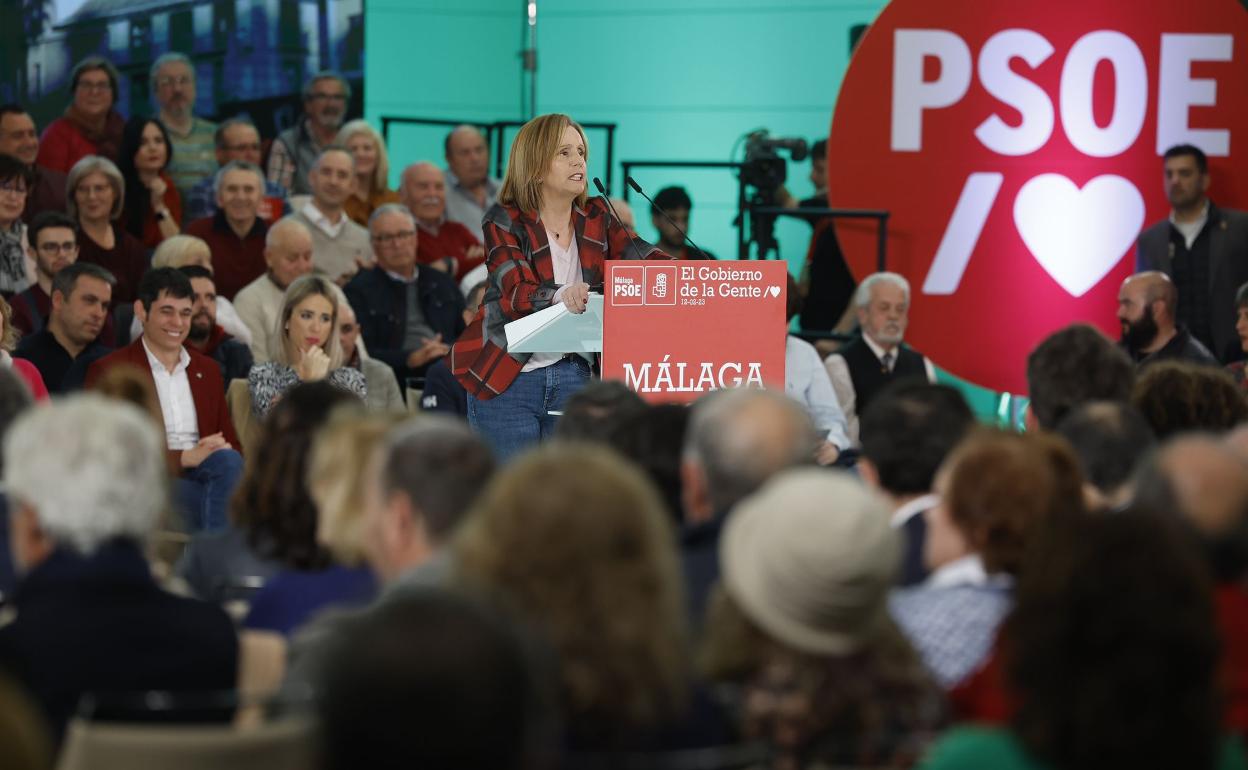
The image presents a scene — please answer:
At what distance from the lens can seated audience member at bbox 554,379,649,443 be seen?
3332 mm

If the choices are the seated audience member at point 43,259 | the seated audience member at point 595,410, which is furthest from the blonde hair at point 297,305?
the seated audience member at point 595,410

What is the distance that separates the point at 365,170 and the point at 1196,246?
3806mm

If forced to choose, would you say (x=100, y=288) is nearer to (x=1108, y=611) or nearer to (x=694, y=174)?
(x=694, y=174)

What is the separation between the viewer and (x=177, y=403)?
18.3ft

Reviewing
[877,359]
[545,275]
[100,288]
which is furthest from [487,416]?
[877,359]

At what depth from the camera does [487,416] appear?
473cm

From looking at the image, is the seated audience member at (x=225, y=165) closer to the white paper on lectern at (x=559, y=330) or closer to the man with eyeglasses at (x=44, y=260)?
the man with eyeglasses at (x=44, y=260)

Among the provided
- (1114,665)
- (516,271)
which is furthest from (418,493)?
(516,271)

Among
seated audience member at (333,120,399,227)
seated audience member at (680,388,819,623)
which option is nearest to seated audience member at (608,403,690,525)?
seated audience member at (680,388,819,623)

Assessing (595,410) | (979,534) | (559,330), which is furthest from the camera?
(559,330)

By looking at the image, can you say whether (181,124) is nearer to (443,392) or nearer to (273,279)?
(273,279)

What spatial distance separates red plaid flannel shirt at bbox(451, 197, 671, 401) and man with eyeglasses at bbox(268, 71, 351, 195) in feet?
11.7

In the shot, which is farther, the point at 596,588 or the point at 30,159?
the point at 30,159

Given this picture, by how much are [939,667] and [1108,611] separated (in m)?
0.57
